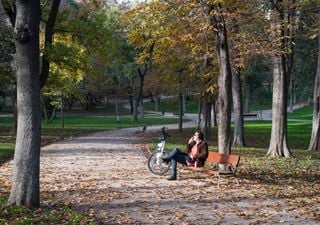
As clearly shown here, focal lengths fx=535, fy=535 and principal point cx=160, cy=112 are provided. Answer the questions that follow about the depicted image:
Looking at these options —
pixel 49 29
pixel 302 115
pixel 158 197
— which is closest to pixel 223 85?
pixel 158 197

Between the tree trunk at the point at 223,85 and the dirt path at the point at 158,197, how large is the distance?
125 centimetres

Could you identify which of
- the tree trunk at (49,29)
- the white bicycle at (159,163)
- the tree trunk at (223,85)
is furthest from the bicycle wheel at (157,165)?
the tree trunk at (49,29)

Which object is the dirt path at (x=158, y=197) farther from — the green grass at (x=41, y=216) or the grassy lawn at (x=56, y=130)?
the grassy lawn at (x=56, y=130)

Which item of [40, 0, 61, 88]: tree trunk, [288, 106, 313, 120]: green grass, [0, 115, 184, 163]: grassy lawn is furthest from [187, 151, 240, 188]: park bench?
[288, 106, 313, 120]: green grass

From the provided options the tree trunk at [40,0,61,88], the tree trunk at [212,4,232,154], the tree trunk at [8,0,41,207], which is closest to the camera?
the tree trunk at [8,0,41,207]

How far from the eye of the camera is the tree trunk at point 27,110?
30.4 ft

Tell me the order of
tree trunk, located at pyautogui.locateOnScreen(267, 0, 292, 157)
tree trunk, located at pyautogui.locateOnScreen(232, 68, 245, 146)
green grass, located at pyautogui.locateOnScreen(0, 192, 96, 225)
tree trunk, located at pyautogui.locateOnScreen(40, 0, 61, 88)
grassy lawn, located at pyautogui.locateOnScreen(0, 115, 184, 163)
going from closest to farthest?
green grass, located at pyautogui.locateOnScreen(0, 192, 96, 225)
tree trunk, located at pyautogui.locateOnScreen(40, 0, 61, 88)
tree trunk, located at pyautogui.locateOnScreen(267, 0, 292, 157)
grassy lawn, located at pyautogui.locateOnScreen(0, 115, 184, 163)
tree trunk, located at pyautogui.locateOnScreen(232, 68, 245, 146)

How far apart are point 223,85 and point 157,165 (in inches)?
110

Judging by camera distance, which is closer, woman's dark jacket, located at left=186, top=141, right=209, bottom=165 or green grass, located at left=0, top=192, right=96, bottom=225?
green grass, located at left=0, top=192, right=96, bottom=225

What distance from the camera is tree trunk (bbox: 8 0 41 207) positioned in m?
9.27

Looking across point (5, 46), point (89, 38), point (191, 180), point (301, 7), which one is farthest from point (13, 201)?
point (5, 46)

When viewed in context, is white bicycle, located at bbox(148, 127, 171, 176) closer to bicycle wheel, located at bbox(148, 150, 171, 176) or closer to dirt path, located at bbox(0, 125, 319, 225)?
bicycle wheel, located at bbox(148, 150, 171, 176)

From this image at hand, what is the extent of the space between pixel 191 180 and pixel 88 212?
14.8ft

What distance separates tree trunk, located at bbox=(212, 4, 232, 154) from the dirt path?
125cm
